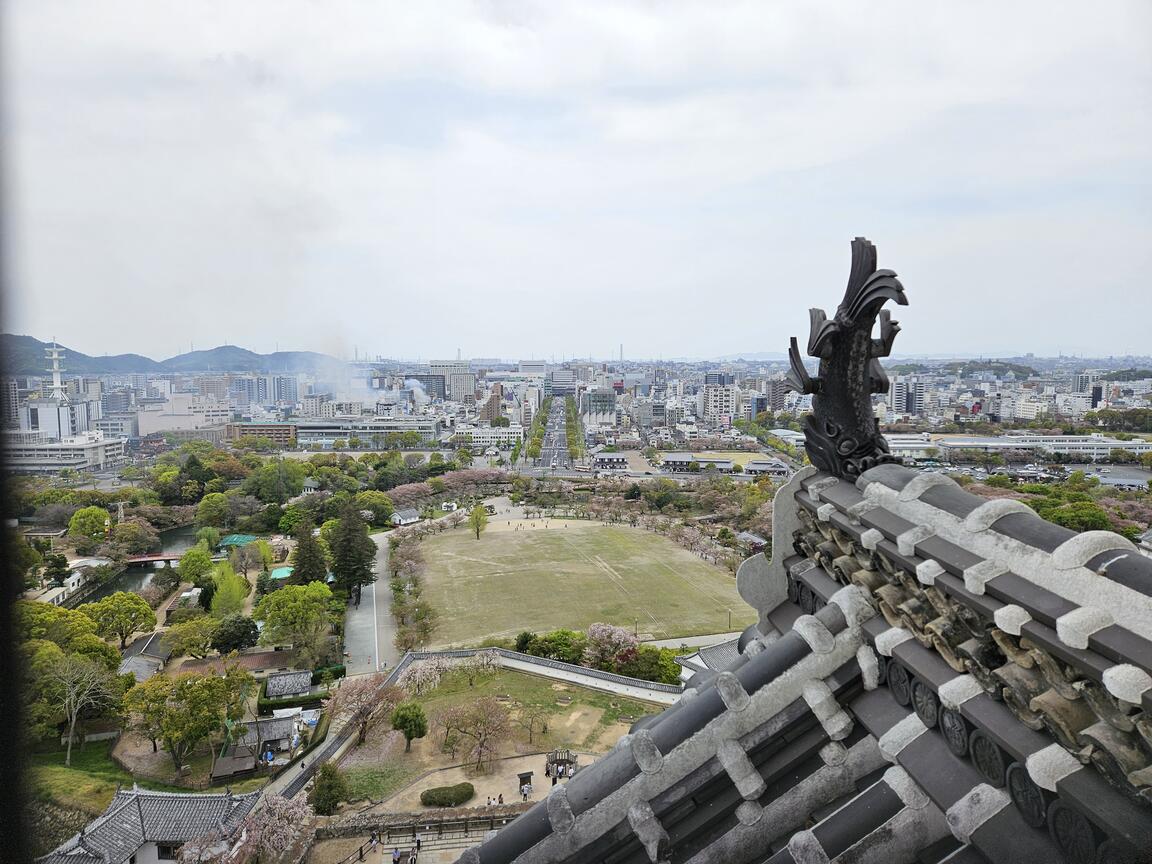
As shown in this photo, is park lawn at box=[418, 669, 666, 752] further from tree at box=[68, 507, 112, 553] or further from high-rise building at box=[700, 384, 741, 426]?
high-rise building at box=[700, 384, 741, 426]

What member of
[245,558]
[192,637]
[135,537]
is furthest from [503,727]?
[135,537]

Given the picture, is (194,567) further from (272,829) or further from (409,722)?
(272,829)

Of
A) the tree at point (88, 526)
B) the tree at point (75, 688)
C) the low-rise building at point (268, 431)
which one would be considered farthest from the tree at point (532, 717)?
the low-rise building at point (268, 431)

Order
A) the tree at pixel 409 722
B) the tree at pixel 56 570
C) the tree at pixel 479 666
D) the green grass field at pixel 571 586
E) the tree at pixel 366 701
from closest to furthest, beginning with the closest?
1. the tree at pixel 409 722
2. the tree at pixel 366 701
3. the tree at pixel 479 666
4. the green grass field at pixel 571 586
5. the tree at pixel 56 570

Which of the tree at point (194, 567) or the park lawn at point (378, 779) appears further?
the tree at point (194, 567)

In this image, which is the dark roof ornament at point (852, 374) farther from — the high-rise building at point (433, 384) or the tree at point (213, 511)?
the high-rise building at point (433, 384)
